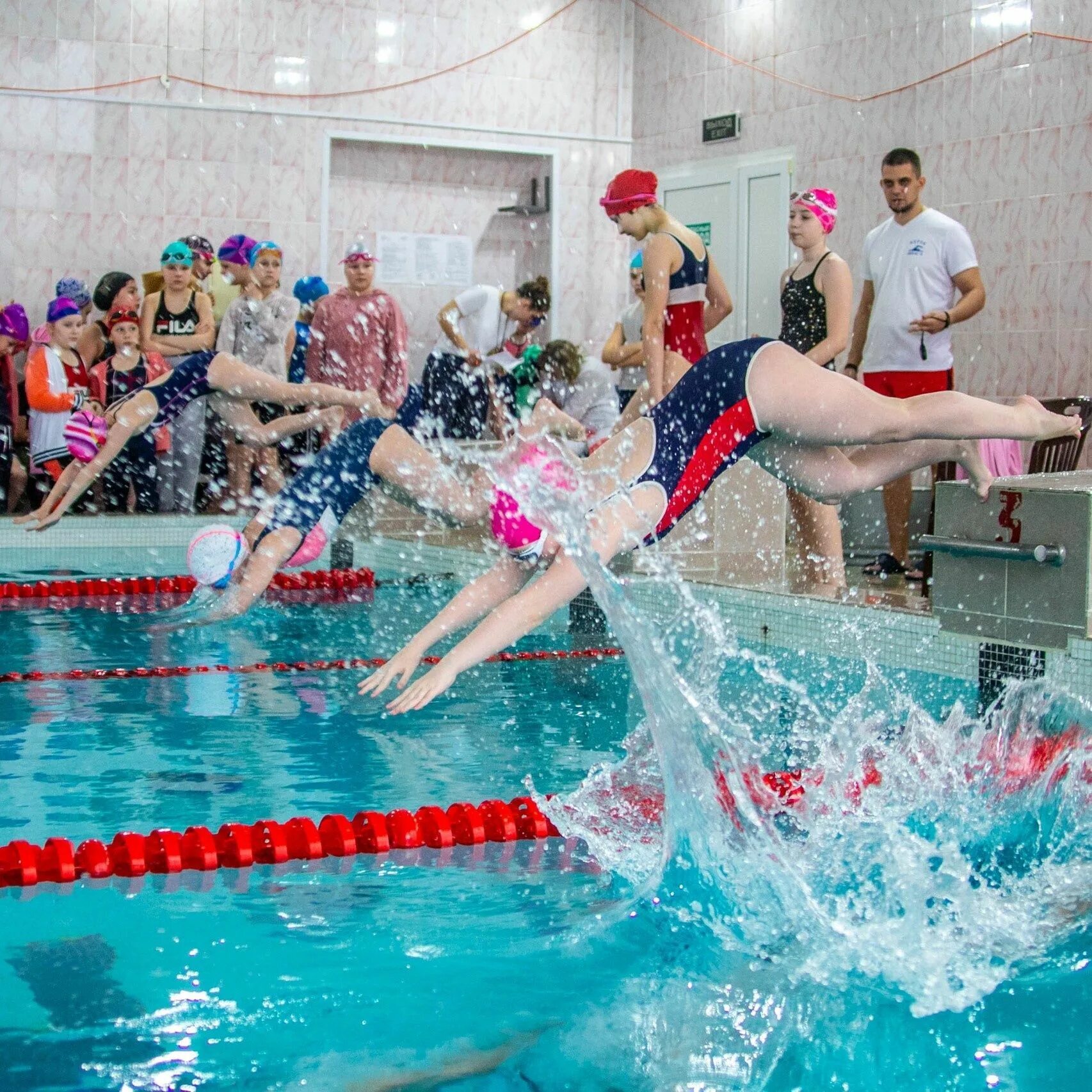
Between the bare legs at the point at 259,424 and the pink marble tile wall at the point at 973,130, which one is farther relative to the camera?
the pink marble tile wall at the point at 973,130

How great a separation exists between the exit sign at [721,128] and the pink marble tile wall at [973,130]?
0.27 ft

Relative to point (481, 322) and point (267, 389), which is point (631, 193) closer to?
point (267, 389)

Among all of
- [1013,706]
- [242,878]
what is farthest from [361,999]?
[1013,706]

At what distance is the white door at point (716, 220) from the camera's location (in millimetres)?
11391

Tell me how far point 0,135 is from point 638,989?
10080 millimetres

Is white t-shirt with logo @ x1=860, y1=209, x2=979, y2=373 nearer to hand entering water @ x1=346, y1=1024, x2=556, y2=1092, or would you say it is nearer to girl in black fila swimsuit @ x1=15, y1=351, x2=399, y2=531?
girl in black fila swimsuit @ x1=15, y1=351, x2=399, y2=531

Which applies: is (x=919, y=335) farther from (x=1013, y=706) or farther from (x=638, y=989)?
(x=638, y=989)

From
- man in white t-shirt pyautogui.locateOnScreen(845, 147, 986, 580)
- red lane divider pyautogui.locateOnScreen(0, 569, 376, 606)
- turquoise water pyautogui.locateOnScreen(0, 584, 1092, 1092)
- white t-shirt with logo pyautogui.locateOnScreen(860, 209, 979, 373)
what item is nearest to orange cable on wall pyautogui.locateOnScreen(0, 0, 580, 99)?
red lane divider pyautogui.locateOnScreen(0, 569, 376, 606)

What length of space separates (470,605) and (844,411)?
103 cm

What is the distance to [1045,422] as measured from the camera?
385 centimetres

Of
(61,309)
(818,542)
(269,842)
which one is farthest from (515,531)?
(61,309)

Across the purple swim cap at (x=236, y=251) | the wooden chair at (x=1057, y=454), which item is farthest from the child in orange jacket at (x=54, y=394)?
the wooden chair at (x=1057, y=454)

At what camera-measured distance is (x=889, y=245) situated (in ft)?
22.5

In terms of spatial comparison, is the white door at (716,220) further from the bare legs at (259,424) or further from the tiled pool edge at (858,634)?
the tiled pool edge at (858,634)
